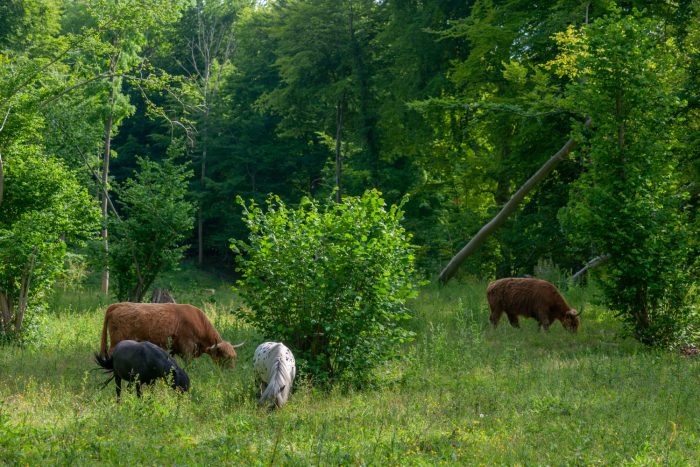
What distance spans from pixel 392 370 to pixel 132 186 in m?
9.93

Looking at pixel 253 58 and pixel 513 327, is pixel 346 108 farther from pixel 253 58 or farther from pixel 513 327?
pixel 513 327

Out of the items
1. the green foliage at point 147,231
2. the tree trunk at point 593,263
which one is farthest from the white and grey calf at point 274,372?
the tree trunk at point 593,263

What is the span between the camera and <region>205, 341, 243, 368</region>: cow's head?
12.0 metres

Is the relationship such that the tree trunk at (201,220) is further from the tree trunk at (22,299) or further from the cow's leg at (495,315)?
the cow's leg at (495,315)

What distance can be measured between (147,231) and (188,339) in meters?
6.06

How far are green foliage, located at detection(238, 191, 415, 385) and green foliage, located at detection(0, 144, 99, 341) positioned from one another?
18.5 feet

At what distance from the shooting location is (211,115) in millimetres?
45000

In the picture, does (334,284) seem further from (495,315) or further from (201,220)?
(201,220)

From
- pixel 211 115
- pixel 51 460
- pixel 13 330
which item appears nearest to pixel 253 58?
pixel 211 115

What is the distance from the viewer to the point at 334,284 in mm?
10023

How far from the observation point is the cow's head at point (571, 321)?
14282 mm

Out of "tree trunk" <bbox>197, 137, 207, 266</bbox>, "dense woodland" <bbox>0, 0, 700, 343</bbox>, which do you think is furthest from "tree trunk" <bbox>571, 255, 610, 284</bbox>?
"tree trunk" <bbox>197, 137, 207, 266</bbox>

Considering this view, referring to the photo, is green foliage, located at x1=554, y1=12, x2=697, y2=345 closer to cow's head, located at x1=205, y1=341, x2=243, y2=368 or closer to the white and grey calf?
the white and grey calf

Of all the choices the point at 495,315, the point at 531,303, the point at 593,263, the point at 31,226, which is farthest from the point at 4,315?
the point at 593,263
